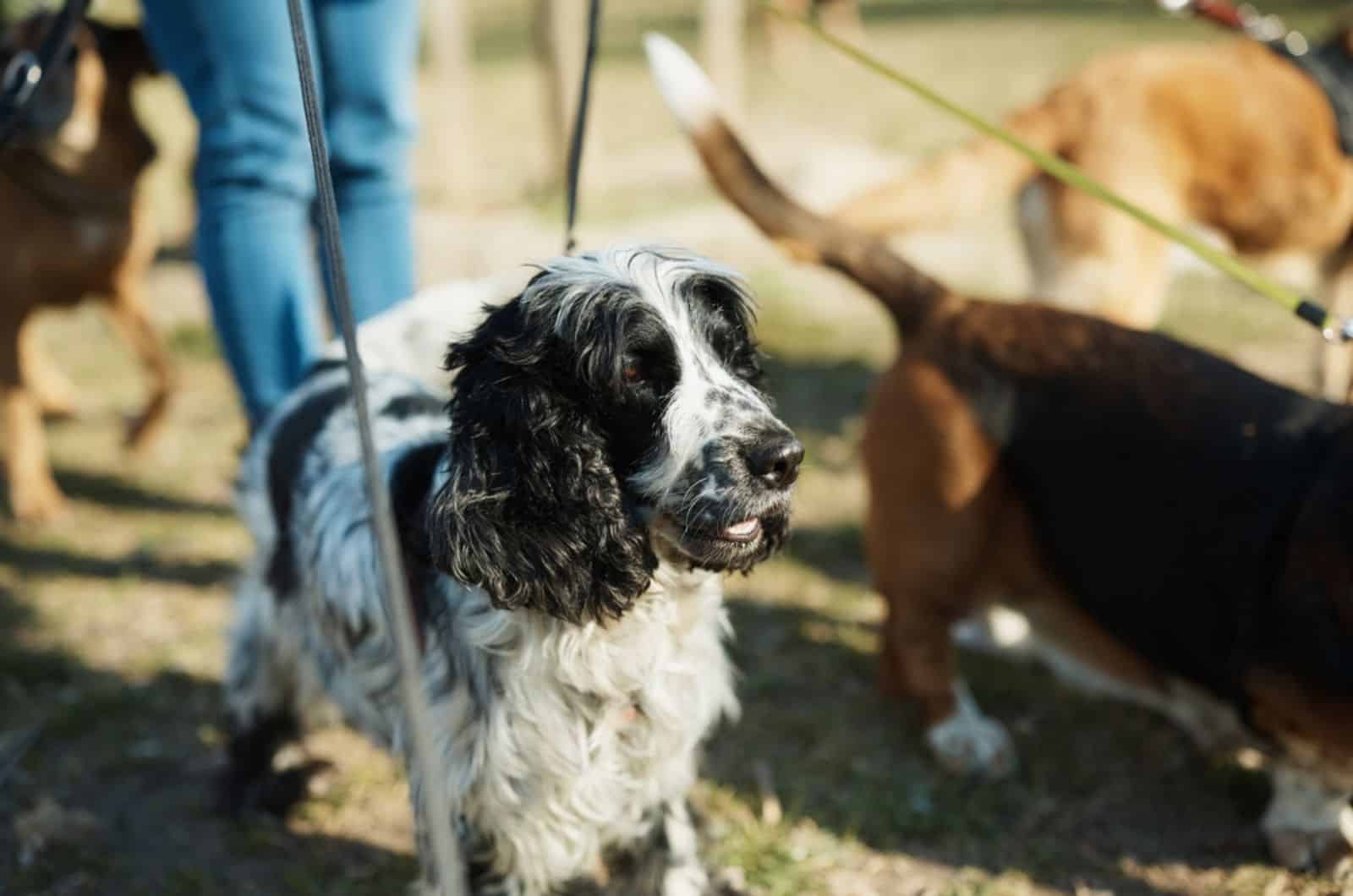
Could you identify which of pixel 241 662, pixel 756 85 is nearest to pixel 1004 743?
pixel 241 662

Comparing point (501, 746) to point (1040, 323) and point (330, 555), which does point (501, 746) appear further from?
point (1040, 323)

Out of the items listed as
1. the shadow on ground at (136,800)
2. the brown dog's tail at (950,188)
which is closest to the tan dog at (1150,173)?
the brown dog's tail at (950,188)

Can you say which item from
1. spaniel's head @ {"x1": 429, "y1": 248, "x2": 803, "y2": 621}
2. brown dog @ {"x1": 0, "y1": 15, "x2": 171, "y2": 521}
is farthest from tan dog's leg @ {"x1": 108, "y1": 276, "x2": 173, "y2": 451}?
spaniel's head @ {"x1": 429, "y1": 248, "x2": 803, "y2": 621}

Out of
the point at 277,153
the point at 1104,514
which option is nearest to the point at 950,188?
the point at 1104,514

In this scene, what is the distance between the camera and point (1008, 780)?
9.09 feet

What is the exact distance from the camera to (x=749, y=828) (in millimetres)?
2582

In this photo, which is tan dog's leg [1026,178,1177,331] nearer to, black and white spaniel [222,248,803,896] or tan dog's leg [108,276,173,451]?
black and white spaniel [222,248,803,896]

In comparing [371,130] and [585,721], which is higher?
[371,130]

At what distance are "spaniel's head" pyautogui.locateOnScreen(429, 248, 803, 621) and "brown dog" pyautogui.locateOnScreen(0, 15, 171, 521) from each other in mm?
2687

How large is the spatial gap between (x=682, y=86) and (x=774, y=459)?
1451 mm

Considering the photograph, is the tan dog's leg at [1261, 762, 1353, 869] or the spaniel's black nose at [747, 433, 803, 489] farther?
the tan dog's leg at [1261, 762, 1353, 869]

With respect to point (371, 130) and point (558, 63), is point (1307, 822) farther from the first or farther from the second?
point (558, 63)

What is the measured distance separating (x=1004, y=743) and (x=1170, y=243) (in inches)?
86.1

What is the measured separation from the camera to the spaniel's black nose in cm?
180
